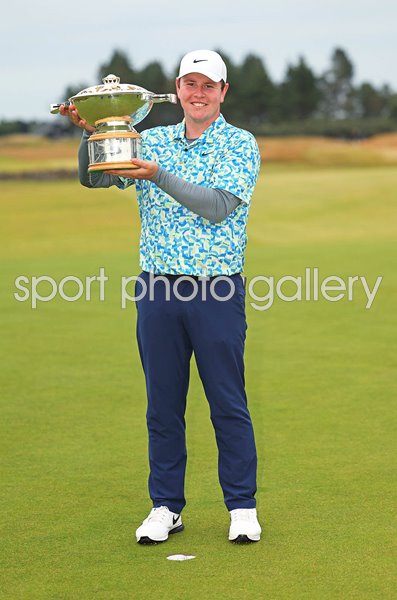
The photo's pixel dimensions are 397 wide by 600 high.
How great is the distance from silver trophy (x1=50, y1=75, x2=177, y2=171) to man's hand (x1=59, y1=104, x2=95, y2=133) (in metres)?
0.02

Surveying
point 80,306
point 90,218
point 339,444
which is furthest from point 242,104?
point 339,444

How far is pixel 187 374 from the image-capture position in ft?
16.8

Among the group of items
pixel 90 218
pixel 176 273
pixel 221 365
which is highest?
pixel 176 273

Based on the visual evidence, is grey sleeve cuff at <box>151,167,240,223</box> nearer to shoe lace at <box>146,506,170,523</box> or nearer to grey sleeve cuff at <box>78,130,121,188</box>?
grey sleeve cuff at <box>78,130,121,188</box>

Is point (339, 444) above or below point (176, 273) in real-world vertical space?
below

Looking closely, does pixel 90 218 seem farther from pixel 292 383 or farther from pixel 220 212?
pixel 220 212

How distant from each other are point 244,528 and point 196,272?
104 centimetres

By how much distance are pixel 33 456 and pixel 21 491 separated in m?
0.75

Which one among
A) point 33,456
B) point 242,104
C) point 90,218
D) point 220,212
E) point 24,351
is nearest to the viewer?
point 220,212

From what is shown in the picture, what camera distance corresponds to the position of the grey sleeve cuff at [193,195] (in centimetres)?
462

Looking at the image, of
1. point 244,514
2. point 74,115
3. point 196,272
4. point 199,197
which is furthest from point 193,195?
point 244,514

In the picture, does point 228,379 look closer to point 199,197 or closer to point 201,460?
point 199,197

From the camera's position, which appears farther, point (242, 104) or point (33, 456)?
point (242, 104)

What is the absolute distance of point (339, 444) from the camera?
6672 millimetres
